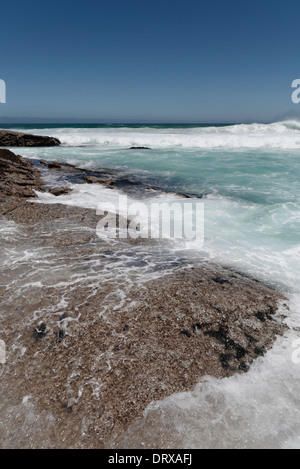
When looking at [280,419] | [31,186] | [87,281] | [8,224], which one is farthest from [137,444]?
[31,186]

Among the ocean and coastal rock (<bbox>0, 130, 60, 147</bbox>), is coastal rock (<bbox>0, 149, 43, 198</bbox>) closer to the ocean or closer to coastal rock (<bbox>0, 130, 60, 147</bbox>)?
the ocean

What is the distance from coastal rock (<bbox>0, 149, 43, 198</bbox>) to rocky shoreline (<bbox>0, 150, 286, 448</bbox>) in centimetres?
432

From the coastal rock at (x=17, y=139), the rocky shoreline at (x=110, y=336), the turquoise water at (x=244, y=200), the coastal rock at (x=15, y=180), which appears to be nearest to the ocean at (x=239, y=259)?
the turquoise water at (x=244, y=200)

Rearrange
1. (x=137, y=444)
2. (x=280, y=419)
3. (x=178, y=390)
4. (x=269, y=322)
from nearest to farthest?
1. (x=137, y=444)
2. (x=280, y=419)
3. (x=178, y=390)
4. (x=269, y=322)

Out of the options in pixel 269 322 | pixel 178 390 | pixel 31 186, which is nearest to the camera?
pixel 178 390

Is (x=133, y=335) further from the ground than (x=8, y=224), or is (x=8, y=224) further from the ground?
(x=8, y=224)

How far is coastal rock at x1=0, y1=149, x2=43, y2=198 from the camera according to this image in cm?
849

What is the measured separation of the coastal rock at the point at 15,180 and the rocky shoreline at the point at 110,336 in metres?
4.32

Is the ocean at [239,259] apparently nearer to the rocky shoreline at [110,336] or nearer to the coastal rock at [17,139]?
the rocky shoreline at [110,336]

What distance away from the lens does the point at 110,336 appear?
320 cm

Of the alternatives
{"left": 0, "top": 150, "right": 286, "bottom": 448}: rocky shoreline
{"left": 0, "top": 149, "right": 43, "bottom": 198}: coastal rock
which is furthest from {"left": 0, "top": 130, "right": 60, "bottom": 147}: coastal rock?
{"left": 0, "top": 150, "right": 286, "bottom": 448}: rocky shoreline
